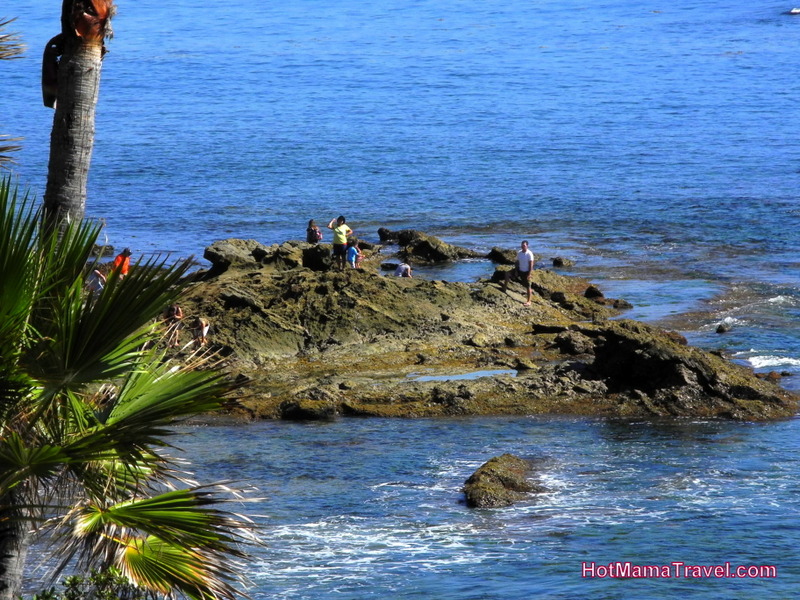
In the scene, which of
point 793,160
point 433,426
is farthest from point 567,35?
point 433,426

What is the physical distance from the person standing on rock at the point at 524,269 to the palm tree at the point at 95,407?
20141 millimetres

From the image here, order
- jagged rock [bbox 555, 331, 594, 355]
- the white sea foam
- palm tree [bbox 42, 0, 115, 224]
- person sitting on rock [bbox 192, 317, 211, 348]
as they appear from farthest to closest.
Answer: the white sea foam, jagged rock [bbox 555, 331, 594, 355], person sitting on rock [bbox 192, 317, 211, 348], palm tree [bbox 42, 0, 115, 224]

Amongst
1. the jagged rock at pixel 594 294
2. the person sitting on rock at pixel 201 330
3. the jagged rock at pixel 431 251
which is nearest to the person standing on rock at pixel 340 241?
the person sitting on rock at pixel 201 330

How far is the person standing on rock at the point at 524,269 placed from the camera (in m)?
27.1

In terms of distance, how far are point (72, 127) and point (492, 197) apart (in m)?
40.4

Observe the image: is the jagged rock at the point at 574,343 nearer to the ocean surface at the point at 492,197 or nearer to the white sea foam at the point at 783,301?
the ocean surface at the point at 492,197

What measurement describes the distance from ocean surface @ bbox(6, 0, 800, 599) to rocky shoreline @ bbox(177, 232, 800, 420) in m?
0.78

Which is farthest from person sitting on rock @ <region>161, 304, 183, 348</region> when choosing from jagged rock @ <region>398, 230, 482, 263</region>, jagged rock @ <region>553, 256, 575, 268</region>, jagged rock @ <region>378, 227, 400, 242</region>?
jagged rock @ <region>378, 227, 400, 242</region>

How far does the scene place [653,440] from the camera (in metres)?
18.8

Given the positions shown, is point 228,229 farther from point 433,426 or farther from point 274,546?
point 274,546

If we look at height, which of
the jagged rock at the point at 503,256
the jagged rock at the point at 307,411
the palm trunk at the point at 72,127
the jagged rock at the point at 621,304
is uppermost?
the palm trunk at the point at 72,127

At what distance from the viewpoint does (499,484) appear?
634 inches

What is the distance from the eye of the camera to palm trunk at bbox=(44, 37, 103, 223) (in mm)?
9125

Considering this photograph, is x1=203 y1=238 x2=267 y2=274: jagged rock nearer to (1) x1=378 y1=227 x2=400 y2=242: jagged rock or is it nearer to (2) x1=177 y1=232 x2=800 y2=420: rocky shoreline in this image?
(2) x1=177 y1=232 x2=800 y2=420: rocky shoreline
